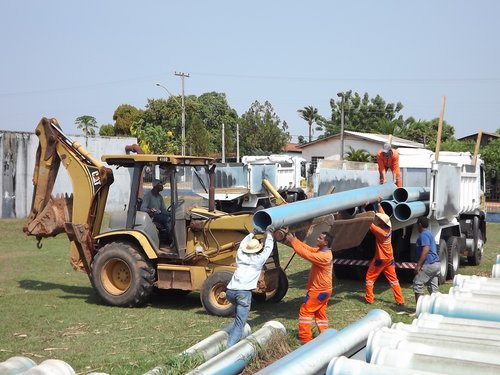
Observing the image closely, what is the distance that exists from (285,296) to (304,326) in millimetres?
3387

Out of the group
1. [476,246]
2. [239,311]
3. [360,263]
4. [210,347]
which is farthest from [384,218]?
[476,246]

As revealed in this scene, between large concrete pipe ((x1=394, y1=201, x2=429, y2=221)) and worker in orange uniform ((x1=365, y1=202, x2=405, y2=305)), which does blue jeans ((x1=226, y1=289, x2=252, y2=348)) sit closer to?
worker in orange uniform ((x1=365, y1=202, x2=405, y2=305))

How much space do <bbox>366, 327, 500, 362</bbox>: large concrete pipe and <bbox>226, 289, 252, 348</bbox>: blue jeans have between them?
373 centimetres

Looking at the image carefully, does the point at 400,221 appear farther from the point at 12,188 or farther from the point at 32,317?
the point at 12,188

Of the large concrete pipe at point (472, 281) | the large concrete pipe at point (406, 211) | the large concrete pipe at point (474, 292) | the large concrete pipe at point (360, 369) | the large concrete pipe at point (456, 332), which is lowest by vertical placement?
the large concrete pipe at point (360, 369)

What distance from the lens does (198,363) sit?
6.41 m

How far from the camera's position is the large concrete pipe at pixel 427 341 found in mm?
3730

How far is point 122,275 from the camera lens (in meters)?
11.5

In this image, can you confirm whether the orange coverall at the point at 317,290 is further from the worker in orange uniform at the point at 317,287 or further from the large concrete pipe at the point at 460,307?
the large concrete pipe at the point at 460,307

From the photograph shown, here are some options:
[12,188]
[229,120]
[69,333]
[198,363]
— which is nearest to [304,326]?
[198,363]

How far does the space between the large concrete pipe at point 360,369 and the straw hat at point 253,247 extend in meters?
4.76

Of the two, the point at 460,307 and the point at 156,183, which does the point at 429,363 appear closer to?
the point at 460,307

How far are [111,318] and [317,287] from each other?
11.5 feet

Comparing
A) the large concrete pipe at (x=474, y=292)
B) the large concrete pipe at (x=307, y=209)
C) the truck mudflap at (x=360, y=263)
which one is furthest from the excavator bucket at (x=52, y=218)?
the large concrete pipe at (x=474, y=292)
